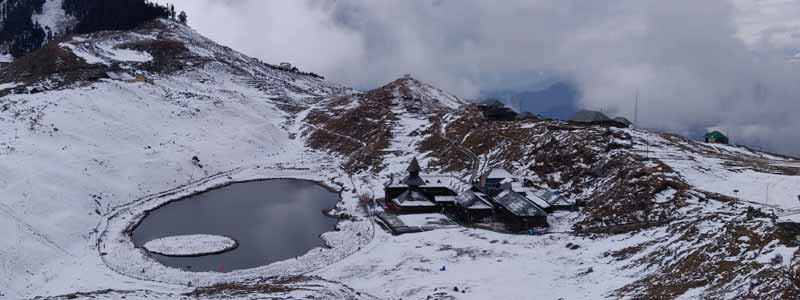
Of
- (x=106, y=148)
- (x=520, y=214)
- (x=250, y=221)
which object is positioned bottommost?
(x=250, y=221)

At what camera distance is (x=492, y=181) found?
5800 cm

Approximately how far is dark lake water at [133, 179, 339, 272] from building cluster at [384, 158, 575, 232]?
7662mm

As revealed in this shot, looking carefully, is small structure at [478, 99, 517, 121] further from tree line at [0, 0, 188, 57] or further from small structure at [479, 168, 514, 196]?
tree line at [0, 0, 188, 57]

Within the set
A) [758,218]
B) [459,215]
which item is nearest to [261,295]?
[459,215]

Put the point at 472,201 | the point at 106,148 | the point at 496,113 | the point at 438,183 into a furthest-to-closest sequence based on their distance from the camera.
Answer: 1. the point at 496,113
2. the point at 106,148
3. the point at 438,183
4. the point at 472,201

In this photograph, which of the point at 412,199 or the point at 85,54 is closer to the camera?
the point at 412,199

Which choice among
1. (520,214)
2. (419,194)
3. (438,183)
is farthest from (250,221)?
(520,214)

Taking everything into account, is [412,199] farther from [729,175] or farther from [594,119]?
[594,119]

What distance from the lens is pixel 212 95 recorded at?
108m

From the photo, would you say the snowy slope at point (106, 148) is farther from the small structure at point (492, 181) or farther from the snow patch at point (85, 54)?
the small structure at point (492, 181)

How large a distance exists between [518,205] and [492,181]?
8480 mm

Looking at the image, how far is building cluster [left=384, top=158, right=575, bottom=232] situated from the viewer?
1939 inches

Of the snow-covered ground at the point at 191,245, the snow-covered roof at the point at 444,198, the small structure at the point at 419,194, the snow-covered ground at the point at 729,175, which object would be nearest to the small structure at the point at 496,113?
the snow-covered ground at the point at 729,175

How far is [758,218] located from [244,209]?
146ft
